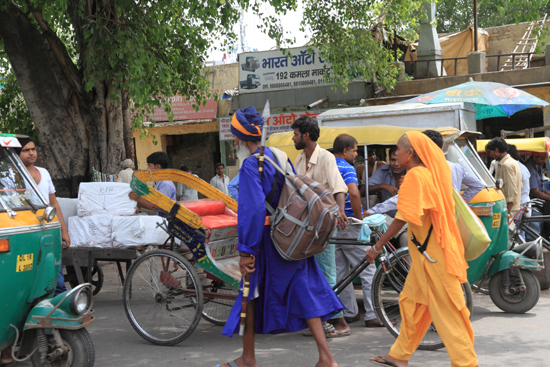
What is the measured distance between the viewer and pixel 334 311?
3859 mm

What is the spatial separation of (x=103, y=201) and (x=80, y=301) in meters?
2.29

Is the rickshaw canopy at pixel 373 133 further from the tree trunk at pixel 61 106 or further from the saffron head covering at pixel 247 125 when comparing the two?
the tree trunk at pixel 61 106

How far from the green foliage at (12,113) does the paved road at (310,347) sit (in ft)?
24.5

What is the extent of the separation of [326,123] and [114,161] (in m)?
4.09

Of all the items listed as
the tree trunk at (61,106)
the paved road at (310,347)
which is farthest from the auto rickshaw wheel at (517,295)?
the tree trunk at (61,106)

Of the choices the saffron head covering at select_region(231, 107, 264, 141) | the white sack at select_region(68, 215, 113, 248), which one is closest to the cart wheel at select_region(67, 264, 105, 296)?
the white sack at select_region(68, 215, 113, 248)

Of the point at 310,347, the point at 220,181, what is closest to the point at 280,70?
the point at 220,181

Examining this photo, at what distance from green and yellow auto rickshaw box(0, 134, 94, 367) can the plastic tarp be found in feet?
51.3

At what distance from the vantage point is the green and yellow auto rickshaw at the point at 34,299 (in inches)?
145

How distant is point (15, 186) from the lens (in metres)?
4.05

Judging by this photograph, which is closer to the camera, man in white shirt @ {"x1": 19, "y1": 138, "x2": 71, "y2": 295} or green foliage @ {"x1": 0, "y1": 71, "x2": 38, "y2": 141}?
man in white shirt @ {"x1": 19, "y1": 138, "x2": 71, "y2": 295}

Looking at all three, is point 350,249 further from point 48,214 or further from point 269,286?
point 48,214

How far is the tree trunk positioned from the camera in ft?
30.2

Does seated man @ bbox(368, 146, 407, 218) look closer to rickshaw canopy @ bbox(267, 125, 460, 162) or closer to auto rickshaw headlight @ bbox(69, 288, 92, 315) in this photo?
rickshaw canopy @ bbox(267, 125, 460, 162)
